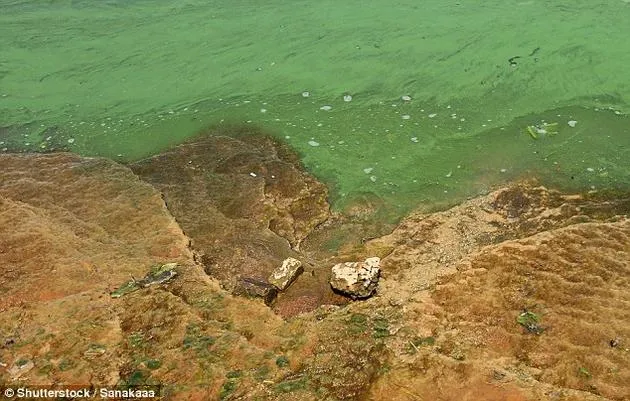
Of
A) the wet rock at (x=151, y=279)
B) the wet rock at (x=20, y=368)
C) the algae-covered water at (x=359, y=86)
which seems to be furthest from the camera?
the algae-covered water at (x=359, y=86)

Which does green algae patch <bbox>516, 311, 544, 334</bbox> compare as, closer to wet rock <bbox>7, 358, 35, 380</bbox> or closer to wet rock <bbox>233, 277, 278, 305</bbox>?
wet rock <bbox>233, 277, 278, 305</bbox>

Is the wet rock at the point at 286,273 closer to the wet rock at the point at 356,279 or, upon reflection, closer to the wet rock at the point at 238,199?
the wet rock at the point at 238,199

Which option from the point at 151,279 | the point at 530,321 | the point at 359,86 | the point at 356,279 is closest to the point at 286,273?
the point at 356,279

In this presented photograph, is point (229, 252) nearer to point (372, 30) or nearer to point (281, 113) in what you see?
point (281, 113)

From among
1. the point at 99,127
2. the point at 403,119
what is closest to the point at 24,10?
the point at 99,127

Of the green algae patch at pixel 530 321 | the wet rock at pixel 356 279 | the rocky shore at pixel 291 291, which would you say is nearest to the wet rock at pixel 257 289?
the rocky shore at pixel 291 291

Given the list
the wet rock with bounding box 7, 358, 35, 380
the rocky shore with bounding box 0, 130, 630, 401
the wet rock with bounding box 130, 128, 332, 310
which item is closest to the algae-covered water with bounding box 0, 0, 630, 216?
the wet rock with bounding box 130, 128, 332, 310

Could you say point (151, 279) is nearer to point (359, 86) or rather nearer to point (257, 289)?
point (257, 289)

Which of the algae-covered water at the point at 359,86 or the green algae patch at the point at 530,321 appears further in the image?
the algae-covered water at the point at 359,86
